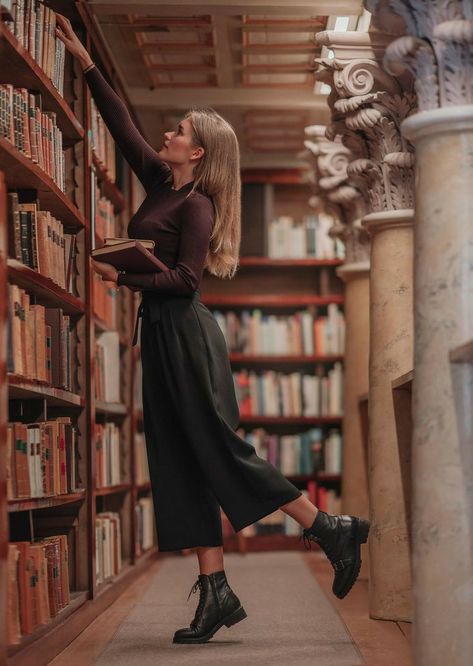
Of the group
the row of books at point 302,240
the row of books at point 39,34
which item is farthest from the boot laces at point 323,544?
the row of books at point 302,240

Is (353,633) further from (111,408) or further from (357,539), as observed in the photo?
(111,408)

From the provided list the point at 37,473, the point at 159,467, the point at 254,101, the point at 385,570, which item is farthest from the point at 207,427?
the point at 254,101

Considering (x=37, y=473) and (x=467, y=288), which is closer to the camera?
(x=467, y=288)

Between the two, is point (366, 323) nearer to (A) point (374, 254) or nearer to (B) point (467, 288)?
(A) point (374, 254)

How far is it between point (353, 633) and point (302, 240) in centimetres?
432

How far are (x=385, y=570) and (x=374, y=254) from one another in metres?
1.21

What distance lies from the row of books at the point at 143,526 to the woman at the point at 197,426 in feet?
7.93

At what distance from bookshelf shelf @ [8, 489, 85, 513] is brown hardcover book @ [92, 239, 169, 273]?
30.1 inches

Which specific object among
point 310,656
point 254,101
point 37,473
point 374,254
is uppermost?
point 254,101

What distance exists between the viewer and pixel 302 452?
7.53 m

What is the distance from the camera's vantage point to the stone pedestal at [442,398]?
261 cm

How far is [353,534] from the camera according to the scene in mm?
3562

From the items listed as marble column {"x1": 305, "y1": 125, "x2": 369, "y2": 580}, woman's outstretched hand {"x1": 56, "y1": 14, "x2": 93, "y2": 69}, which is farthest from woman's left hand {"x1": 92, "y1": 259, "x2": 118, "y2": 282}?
marble column {"x1": 305, "y1": 125, "x2": 369, "y2": 580}

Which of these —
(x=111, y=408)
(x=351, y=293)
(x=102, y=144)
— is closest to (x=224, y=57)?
(x=102, y=144)
